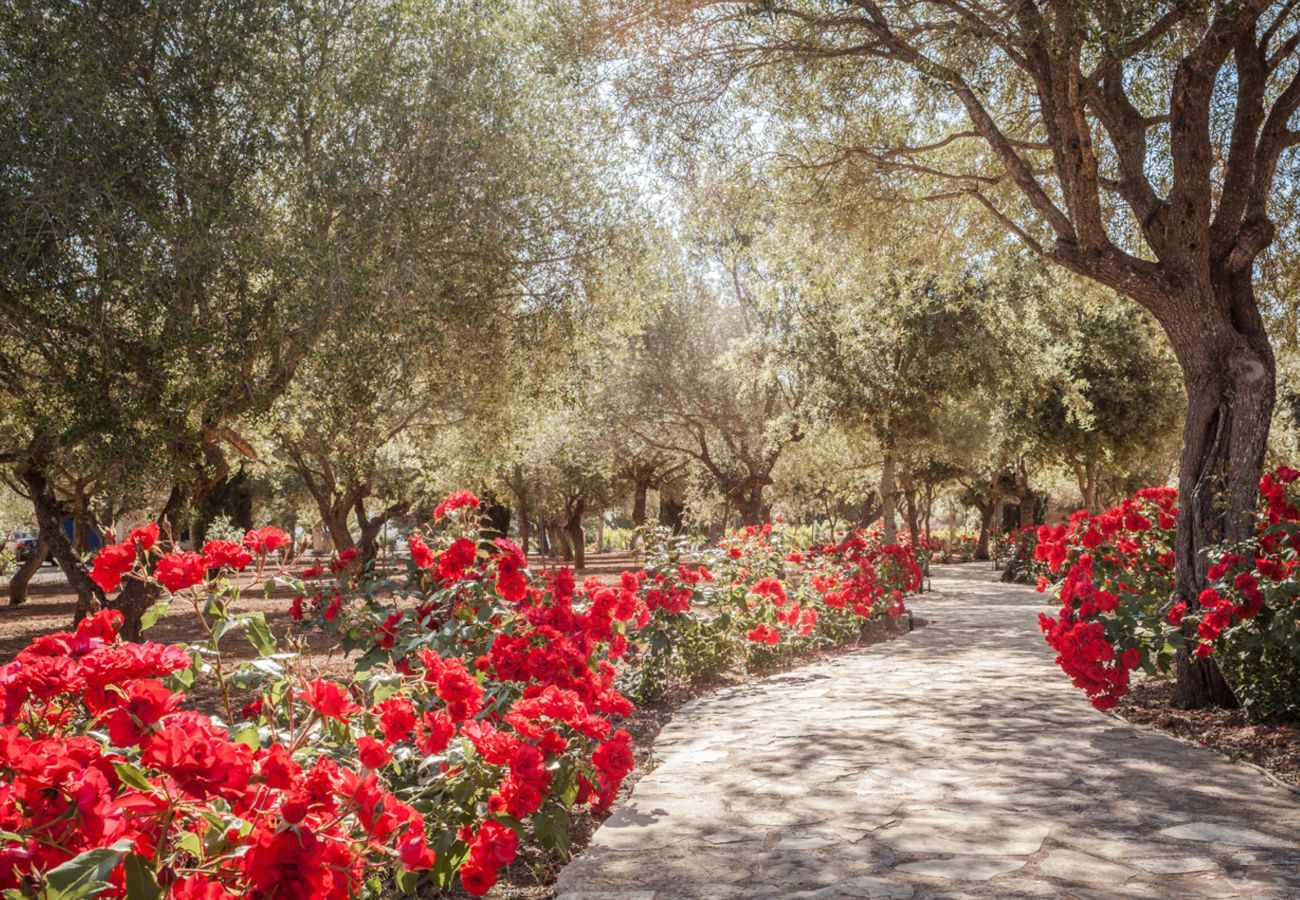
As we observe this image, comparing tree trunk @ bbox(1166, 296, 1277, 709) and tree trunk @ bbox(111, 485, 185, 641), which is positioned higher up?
tree trunk @ bbox(1166, 296, 1277, 709)

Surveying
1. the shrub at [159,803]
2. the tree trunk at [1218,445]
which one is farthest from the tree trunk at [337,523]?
the shrub at [159,803]

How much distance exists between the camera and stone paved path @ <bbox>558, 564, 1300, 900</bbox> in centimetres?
346

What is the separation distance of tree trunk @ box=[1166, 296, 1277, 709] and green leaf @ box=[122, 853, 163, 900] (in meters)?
6.15

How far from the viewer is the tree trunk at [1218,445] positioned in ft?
20.3

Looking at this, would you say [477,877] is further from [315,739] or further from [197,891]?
[197,891]

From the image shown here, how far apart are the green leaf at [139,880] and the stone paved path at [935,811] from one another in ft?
5.98

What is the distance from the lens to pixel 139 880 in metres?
1.87

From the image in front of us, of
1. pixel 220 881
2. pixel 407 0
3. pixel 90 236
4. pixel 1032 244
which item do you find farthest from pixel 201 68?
pixel 220 881

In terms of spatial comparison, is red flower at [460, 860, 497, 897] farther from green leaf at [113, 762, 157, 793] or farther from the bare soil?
the bare soil

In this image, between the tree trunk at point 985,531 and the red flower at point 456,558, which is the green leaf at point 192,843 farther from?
the tree trunk at point 985,531

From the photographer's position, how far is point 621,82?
9188 mm

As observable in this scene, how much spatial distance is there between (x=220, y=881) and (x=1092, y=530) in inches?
287

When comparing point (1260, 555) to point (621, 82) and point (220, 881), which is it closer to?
point (220, 881)

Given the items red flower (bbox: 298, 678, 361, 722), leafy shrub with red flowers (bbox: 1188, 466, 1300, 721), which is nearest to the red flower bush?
red flower (bbox: 298, 678, 361, 722)
